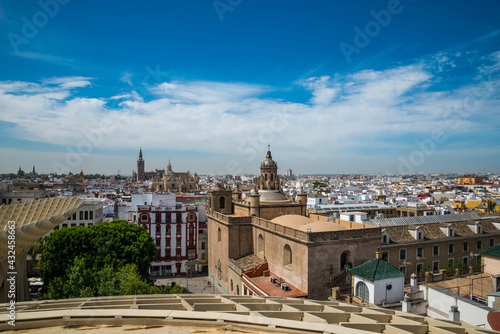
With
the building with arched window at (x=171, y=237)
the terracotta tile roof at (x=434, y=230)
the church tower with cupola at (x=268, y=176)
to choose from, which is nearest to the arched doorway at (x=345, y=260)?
the terracotta tile roof at (x=434, y=230)

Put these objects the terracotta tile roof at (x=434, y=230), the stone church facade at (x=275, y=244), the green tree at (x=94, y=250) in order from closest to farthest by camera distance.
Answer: the stone church facade at (x=275, y=244), the green tree at (x=94, y=250), the terracotta tile roof at (x=434, y=230)

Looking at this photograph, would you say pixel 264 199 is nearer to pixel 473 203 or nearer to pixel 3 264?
pixel 3 264

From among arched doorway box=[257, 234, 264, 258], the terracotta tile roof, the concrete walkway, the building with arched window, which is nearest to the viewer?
the terracotta tile roof

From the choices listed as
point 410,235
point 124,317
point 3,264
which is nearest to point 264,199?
point 410,235

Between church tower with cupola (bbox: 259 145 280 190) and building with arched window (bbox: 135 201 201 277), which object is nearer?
church tower with cupola (bbox: 259 145 280 190)

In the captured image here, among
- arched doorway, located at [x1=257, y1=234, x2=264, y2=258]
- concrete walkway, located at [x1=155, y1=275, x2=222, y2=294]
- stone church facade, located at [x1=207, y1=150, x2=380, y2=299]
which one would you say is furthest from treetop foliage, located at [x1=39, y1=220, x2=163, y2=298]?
arched doorway, located at [x1=257, y1=234, x2=264, y2=258]

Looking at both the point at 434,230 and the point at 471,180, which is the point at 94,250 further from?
the point at 471,180

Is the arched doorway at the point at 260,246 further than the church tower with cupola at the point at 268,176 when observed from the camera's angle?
No

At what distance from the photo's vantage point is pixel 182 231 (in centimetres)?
4716

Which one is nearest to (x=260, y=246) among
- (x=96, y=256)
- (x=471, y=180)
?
(x=96, y=256)

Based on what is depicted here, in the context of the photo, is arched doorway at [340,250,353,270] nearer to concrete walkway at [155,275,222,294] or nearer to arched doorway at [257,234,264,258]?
arched doorway at [257,234,264,258]

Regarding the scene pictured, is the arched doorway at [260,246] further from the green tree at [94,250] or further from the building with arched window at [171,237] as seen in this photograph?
the building with arched window at [171,237]

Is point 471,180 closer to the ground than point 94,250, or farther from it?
farther from it

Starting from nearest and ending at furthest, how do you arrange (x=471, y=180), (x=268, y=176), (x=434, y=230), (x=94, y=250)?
(x=94, y=250) → (x=434, y=230) → (x=268, y=176) → (x=471, y=180)
